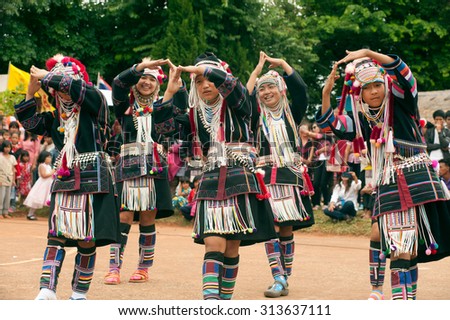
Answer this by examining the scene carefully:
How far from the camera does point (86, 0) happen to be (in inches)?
1003

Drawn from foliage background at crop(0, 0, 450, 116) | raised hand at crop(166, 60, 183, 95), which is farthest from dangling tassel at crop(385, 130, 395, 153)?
foliage background at crop(0, 0, 450, 116)

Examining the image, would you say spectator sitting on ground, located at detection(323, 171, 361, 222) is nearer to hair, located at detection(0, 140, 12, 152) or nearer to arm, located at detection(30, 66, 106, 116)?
hair, located at detection(0, 140, 12, 152)

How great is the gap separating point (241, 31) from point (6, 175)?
10.7 m

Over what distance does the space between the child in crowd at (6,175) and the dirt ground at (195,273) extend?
111 inches

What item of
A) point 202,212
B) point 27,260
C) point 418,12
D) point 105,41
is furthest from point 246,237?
point 418,12

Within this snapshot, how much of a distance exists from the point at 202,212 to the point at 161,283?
2.02m

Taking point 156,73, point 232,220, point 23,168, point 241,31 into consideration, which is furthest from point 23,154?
point 232,220

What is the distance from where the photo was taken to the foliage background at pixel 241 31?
22609 mm

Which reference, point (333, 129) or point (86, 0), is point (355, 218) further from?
point (86, 0)

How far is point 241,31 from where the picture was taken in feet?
75.9

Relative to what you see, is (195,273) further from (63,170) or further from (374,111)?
(374,111)

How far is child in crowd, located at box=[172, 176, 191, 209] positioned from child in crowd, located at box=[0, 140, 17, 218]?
10.8 feet

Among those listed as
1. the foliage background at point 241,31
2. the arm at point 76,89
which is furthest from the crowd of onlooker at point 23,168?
the arm at point 76,89

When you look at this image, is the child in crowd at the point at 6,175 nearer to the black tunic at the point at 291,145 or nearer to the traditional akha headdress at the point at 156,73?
the traditional akha headdress at the point at 156,73
